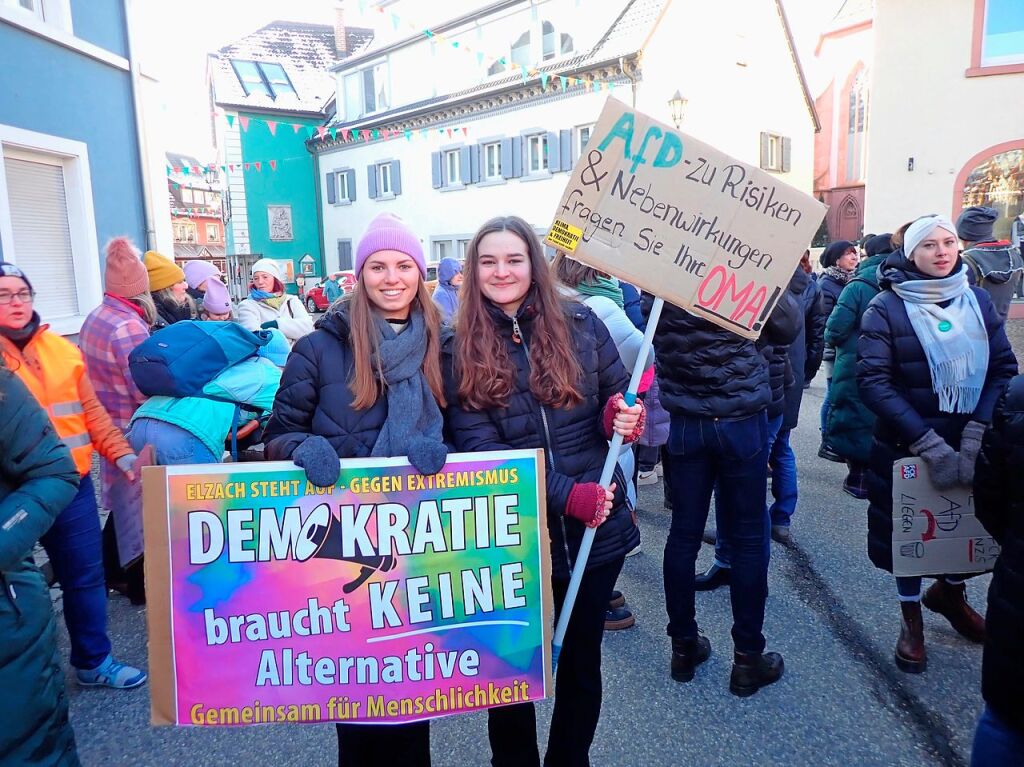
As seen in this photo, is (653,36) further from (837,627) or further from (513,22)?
(837,627)

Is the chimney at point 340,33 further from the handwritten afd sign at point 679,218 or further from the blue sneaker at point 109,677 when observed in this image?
the handwritten afd sign at point 679,218

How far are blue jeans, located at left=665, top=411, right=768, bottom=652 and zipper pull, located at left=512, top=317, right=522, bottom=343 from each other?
1111 mm

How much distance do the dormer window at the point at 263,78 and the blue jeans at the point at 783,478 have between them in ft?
115

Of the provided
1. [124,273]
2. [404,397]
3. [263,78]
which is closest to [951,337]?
[404,397]

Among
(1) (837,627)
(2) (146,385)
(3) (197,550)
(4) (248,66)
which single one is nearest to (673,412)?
(1) (837,627)

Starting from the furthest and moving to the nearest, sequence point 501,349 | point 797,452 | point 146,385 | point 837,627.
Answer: point 797,452
point 837,627
point 146,385
point 501,349

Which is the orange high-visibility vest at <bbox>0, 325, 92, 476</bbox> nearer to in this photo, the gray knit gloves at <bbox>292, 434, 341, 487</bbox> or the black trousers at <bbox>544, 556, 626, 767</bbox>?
the gray knit gloves at <bbox>292, 434, 341, 487</bbox>

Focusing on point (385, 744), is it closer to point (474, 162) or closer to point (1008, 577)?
point (1008, 577)

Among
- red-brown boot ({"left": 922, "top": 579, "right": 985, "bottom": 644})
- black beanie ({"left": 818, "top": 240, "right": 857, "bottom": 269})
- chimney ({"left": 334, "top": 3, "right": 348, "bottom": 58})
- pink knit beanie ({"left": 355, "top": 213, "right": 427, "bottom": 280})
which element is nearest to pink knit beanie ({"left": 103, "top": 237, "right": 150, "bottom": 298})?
pink knit beanie ({"left": 355, "top": 213, "right": 427, "bottom": 280})

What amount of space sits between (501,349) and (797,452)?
17.8 ft

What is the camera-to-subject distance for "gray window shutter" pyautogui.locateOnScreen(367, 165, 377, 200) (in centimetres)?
3106

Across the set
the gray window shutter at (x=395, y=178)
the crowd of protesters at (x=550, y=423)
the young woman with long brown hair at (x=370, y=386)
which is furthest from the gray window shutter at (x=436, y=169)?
the young woman with long brown hair at (x=370, y=386)

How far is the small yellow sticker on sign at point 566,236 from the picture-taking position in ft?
7.77

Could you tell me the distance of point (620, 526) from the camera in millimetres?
2363
